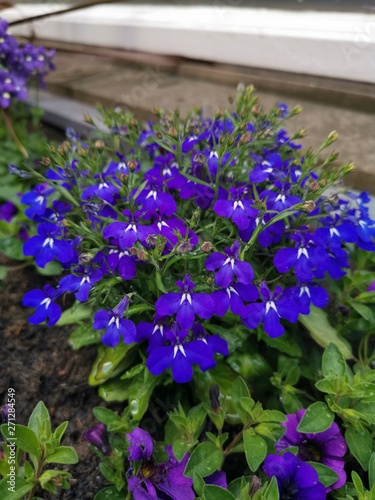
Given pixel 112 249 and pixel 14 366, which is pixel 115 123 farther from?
pixel 14 366

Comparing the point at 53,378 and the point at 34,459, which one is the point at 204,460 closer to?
the point at 34,459

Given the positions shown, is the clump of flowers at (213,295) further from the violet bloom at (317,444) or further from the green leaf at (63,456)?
the green leaf at (63,456)

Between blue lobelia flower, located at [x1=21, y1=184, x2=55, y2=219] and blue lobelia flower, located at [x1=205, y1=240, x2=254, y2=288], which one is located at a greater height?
blue lobelia flower, located at [x1=205, y1=240, x2=254, y2=288]

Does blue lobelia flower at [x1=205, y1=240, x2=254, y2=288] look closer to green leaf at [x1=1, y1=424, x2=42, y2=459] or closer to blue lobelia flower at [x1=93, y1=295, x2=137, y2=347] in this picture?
blue lobelia flower at [x1=93, y1=295, x2=137, y2=347]

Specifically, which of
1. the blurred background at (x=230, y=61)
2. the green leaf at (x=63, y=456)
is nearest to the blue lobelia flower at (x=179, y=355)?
the green leaf at (x=63, y=456)

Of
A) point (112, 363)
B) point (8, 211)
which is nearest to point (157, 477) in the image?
point (112, 363)

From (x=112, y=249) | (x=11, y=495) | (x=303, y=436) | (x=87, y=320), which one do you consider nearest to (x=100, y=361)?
(x=87, y=320)

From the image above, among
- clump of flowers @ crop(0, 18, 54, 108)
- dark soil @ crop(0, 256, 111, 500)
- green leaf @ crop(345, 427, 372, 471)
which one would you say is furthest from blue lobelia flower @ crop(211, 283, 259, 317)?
clump of flowers @ crop(0, 18, 54, 108)
